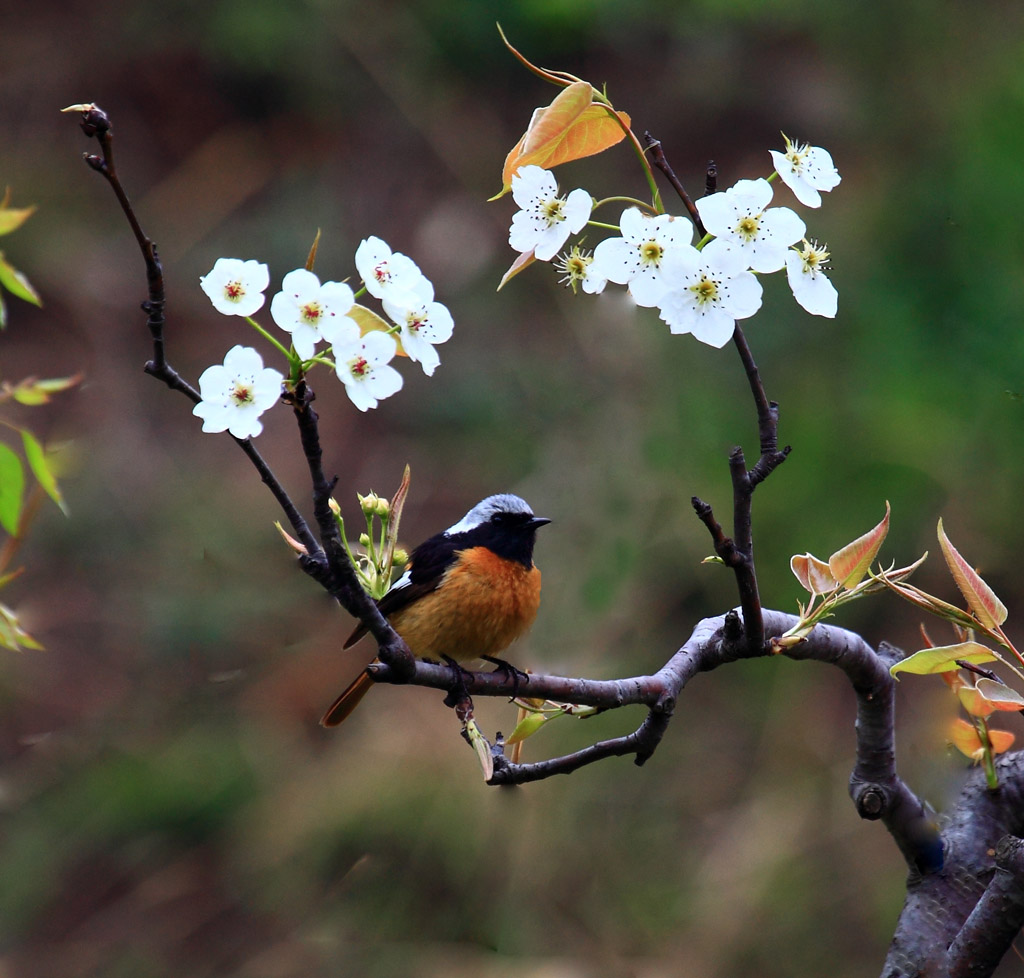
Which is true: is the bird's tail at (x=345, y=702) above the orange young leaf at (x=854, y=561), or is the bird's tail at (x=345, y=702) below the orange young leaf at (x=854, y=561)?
below

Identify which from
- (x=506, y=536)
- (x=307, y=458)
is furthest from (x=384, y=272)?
(x=506, y=536)

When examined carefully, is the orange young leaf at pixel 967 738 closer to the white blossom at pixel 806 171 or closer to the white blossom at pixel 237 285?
the white blossom at pixel 806 171

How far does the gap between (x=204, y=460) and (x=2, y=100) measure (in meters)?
3.16

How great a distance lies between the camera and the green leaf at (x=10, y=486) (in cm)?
133

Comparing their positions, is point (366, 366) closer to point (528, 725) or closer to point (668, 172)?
point (668, 172)

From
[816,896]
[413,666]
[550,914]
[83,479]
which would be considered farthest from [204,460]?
[413,666]

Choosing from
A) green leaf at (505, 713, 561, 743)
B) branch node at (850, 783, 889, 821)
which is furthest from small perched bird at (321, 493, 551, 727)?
branch node at (850, 783, 889, 821)

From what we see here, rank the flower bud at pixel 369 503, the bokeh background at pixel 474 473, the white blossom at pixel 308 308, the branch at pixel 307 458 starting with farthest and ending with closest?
1. the bokeh background at pixel 474 473
2. the flower bud at pixel 369 503
3. the white blossom at pixel 308 308
4. the branch at pixel 307 458

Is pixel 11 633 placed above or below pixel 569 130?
below

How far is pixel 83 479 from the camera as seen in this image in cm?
662

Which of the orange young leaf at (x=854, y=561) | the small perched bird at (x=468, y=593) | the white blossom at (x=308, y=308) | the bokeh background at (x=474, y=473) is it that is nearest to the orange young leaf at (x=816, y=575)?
the orange young leaf at (x=854, y=561)

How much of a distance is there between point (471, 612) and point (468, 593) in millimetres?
57

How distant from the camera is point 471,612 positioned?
9.95 ft

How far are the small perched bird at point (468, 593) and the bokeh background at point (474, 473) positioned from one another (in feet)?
1.48
